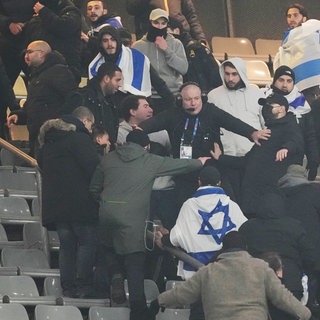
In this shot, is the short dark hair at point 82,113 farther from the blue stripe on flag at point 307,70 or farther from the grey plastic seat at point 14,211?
the blue stripe on flag at point 307,70

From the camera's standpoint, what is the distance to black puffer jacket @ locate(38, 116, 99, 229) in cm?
1352

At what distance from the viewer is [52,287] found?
1361cm

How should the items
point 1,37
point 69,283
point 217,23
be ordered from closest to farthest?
1. point 69,283
2. point 1,37
3. point 217,23

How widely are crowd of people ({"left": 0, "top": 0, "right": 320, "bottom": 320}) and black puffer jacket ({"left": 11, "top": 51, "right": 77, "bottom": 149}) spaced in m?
0.01

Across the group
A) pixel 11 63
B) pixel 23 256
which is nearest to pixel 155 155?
pixel 23 256

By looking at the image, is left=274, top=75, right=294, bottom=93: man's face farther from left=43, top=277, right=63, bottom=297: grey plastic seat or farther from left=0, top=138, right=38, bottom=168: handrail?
left=43, top=277, right=63, bottom=297: grey plastic seat

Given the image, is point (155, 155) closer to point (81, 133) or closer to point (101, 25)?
point (81, 133)

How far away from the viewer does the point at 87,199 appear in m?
13.6

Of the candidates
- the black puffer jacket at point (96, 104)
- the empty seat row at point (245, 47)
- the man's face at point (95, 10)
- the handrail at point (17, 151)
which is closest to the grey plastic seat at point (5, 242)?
the handrail at point (17, 151)

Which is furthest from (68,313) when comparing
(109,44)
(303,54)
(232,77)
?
(303,54)

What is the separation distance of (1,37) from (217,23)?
5331mm

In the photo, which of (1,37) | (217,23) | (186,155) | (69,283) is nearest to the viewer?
(69,283)

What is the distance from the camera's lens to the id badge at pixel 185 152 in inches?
574

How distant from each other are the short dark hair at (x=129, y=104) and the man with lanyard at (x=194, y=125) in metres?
0.19
